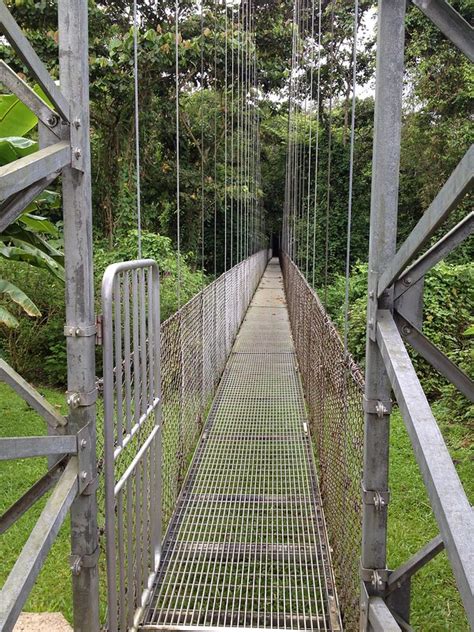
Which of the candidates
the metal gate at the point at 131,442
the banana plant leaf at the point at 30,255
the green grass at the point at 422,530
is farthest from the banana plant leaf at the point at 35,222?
the green grass at the point at 422,530

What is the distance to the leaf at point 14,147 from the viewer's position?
2.61 metres

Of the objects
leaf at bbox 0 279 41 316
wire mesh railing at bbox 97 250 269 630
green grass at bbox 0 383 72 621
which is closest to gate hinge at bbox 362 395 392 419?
wire mesh railing at bbox 97 250 269 630

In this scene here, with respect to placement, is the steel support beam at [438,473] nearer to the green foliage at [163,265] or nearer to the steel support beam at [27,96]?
the steel support beam at [27,96]

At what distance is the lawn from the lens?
279 centimetres

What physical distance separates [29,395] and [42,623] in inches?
56.1

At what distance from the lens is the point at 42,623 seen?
2455 millimetres

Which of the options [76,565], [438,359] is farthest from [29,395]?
[438,359]

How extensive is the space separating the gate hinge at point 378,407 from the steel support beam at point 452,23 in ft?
3.04

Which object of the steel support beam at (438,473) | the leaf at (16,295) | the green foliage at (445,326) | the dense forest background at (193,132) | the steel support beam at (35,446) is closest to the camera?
the steel support beam at (438,473)

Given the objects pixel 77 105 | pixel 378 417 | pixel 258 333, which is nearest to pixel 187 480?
pixel 378 417

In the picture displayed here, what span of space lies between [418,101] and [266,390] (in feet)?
30.6

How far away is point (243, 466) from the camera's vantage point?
4.16 meters

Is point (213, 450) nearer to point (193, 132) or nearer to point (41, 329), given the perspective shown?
point (41, 329)

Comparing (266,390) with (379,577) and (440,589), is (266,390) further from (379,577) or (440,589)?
(379,577)
